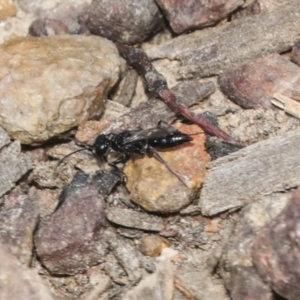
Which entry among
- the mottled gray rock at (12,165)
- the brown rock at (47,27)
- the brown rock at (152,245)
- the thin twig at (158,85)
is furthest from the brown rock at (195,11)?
the brown rock at (152,245)

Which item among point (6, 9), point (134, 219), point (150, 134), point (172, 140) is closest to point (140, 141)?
point (150, 134)

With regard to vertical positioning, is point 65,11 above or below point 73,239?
above

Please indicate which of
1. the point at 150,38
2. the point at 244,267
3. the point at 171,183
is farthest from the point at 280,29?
the point at 244,267

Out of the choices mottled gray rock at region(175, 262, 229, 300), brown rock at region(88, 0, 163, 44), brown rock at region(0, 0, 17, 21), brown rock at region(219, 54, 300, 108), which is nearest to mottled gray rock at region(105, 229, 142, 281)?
mottled gray rock at region(175, 262, 229, 300)

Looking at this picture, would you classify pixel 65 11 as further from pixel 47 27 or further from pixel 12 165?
pixel 12 165

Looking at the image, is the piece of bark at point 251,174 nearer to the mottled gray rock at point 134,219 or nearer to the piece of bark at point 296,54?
the mottled gray rock at point 134,219
